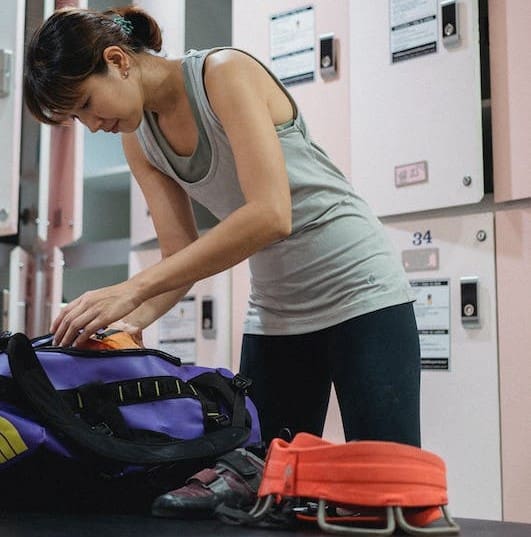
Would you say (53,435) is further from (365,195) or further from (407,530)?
(365,195)

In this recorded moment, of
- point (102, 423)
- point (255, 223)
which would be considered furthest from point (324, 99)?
point (102, 423)

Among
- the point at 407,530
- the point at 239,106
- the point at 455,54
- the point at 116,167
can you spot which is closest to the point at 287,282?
the point at 239,106

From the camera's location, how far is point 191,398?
1037 mm

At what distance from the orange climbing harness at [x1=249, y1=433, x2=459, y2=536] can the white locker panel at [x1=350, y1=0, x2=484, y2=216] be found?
127cm

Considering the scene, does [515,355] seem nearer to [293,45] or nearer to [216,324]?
[216,324]

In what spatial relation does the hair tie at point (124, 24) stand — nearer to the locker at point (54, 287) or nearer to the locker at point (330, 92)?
the locker at point (330, 92)

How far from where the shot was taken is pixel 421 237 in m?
2.04

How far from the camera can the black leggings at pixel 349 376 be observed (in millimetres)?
1210

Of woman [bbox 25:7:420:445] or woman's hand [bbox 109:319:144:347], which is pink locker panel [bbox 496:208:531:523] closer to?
woman [bbox 25:7:420:445]

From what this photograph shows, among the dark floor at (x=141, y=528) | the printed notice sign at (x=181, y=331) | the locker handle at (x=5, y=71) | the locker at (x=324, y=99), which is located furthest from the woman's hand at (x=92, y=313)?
the locker handle at (x=5, y=71)

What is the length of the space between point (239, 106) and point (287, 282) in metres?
0.32

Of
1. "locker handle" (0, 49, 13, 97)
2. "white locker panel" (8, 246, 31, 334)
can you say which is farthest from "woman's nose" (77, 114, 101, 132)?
"locker handle" (0, 49, 13, 97)

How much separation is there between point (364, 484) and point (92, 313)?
0.44 m

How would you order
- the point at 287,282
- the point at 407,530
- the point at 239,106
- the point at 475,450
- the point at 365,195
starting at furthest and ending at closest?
the point at 365,195 < the point at 475,450 < the point at 287,282 < the point at 239,106 < the point at 407,530
